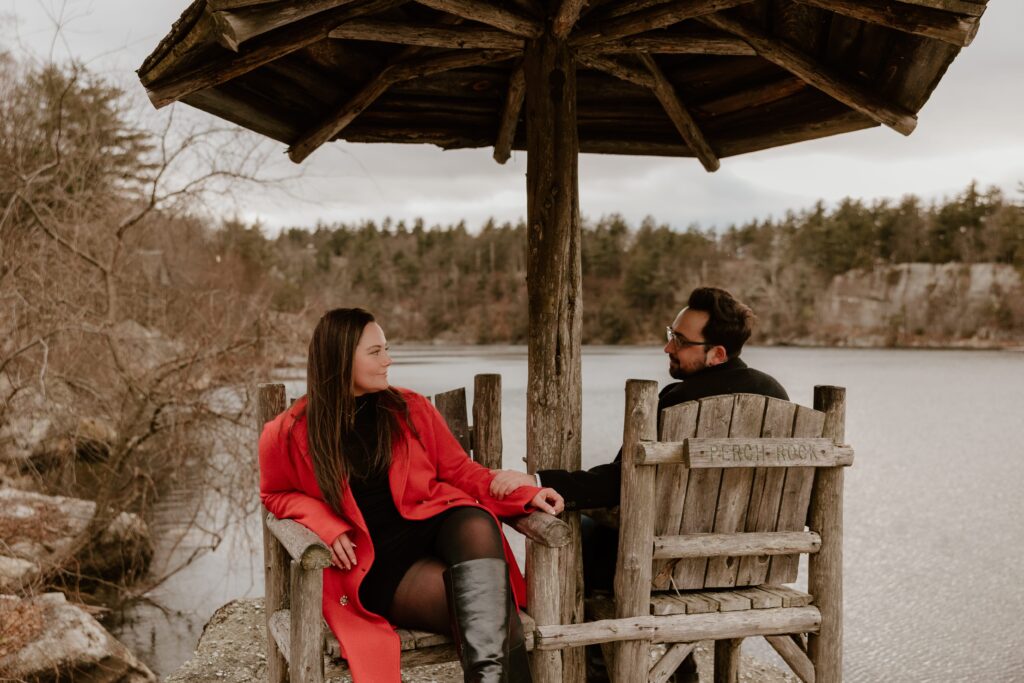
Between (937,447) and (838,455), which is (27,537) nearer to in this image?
(838,455)

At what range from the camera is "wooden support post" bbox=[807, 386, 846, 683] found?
2.91 meters

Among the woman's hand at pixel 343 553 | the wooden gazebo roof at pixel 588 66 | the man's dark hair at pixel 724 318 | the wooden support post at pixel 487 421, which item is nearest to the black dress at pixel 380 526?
the woman's hand at pixel 343 553

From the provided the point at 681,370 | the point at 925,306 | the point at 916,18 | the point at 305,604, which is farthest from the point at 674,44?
the point at 925,306

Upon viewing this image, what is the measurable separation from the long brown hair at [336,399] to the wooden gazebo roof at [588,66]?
3.06 feet

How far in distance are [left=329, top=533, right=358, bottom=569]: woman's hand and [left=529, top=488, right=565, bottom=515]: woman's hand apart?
23.6 inches

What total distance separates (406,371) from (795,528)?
89.2 feet

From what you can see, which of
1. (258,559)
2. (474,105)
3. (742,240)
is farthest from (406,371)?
(742,240)

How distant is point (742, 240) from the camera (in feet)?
252

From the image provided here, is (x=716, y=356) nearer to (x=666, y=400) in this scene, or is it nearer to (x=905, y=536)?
(x=666, y=400)

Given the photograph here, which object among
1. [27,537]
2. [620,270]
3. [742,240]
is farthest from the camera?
[742,240]

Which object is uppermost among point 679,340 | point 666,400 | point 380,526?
point 679,340

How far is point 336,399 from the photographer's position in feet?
9.15

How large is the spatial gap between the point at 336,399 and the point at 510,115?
1.91 metres

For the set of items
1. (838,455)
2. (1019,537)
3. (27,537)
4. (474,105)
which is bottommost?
(1019,537)
